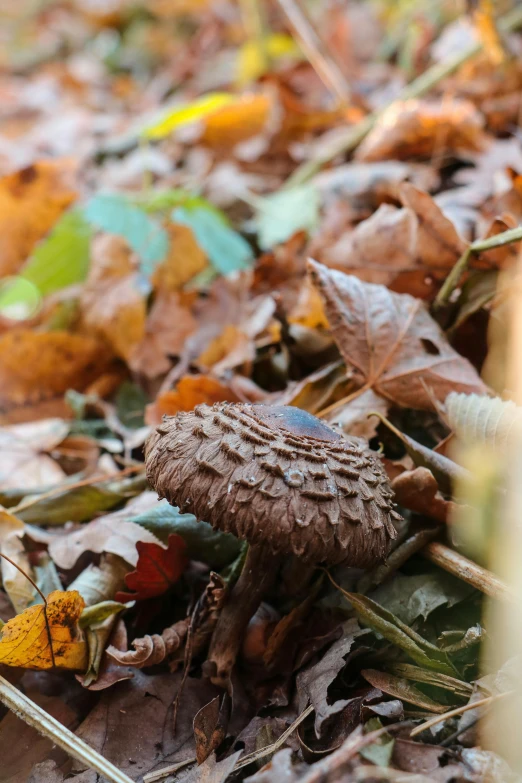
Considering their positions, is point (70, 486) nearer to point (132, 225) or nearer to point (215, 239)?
point (132, 225)

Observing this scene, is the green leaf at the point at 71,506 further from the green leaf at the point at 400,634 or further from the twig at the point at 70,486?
the green leaf at the point at 400,634

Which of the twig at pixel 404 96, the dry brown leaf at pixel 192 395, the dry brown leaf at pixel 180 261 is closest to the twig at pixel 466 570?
the dry brown leaf at pixel 192 395

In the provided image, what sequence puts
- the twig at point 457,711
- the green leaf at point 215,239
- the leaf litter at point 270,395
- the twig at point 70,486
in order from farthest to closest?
the green leaf at point 215,239 < the twig at point 70,486 < the leaf litter at point 270,395 < the twig at point 457,711

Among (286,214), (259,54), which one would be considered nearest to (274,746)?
(286,214)

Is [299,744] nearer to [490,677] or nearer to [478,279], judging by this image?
[490,677]

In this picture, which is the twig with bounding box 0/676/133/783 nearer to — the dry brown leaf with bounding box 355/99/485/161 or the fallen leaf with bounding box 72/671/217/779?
the fallen leaf with bounding box 72/671/217/779
